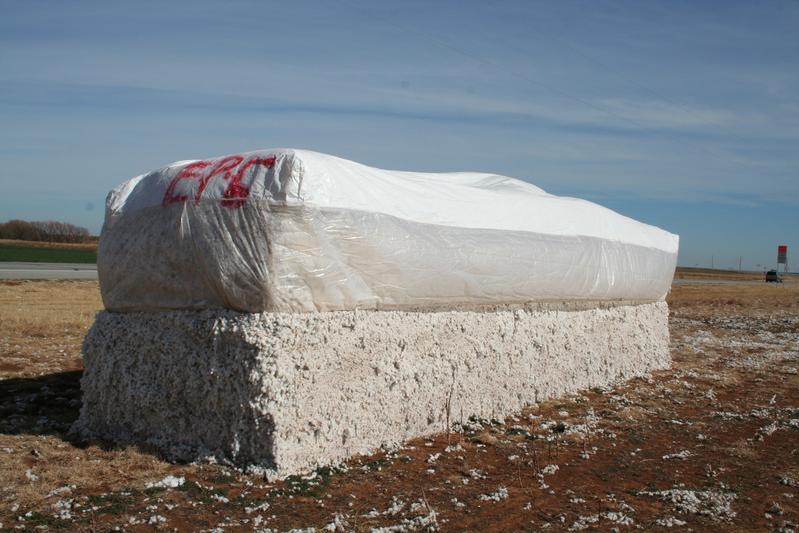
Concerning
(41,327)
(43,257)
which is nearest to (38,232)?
(43,257)

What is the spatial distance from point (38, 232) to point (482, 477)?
81533mm

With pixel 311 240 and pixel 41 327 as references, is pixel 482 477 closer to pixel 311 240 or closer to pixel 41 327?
pixel 311 240

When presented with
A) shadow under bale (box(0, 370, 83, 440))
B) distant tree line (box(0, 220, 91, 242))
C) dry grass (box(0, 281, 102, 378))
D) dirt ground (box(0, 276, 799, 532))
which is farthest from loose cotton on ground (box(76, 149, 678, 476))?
distant tree line (box(0, 220, 91, 242))

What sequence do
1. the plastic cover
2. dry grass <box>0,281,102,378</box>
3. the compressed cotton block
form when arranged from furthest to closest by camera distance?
dry grass <box>0,281,102,378</box>
the plastic cover
the compressed cotton block

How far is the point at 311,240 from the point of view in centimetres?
551

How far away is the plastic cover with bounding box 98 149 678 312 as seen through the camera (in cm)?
541

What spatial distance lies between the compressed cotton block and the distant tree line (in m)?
78.3

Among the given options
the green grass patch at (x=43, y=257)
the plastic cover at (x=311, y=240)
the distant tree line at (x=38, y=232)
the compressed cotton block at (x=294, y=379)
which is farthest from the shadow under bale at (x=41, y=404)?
the distant tree line at (x=38, y=232)

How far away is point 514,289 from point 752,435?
9.47ft

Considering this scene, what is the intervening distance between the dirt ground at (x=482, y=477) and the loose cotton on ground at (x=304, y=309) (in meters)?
0.30

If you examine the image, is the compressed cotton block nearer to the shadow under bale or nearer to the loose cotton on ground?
the loose cotton on ground

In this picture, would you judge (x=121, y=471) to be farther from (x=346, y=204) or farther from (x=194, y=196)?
(x=346, y=204)

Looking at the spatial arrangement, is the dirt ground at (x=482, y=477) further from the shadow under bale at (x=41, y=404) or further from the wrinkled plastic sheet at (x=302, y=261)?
the wrinkled plastic sheet at (x=302, y=261)

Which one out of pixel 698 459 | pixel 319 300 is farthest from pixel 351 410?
pixel 698 459
